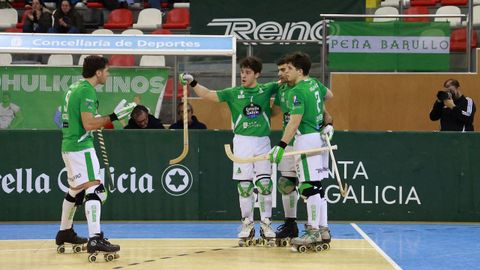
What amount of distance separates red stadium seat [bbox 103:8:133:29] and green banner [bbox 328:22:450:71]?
22.3 feet

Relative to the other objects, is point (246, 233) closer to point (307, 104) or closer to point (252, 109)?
point (252, 109)

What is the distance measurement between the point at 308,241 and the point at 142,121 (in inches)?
190

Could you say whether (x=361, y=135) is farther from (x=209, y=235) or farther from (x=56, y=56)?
(x=56, y=56)

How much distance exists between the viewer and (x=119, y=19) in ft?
74.4

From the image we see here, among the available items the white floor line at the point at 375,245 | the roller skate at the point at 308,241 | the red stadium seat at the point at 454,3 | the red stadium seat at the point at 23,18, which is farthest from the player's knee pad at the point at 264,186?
the red stadium seat at the point at 23,18

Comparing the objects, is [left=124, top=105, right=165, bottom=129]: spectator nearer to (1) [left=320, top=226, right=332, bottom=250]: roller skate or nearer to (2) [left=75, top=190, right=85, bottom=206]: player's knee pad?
(2) [left=75, top=190, right=85, bottom=206]: player's knee pad

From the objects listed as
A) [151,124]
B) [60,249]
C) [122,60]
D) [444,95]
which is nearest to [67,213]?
Result: [60,249]

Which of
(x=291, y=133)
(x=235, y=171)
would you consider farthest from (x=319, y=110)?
(x=235, y=171)

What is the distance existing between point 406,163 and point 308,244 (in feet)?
13.5

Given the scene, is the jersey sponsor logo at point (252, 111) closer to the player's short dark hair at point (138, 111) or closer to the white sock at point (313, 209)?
the white sock at point (313, 209)

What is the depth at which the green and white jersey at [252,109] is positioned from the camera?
39.9ft

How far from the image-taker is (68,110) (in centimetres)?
1110

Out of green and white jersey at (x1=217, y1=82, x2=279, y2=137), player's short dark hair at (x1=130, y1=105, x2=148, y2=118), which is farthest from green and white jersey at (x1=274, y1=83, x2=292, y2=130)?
player's short dark hair at (x1=130, y1=105, x2=148, y2=118)

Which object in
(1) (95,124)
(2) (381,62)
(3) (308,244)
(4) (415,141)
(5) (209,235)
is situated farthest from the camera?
(2) (381,62)
